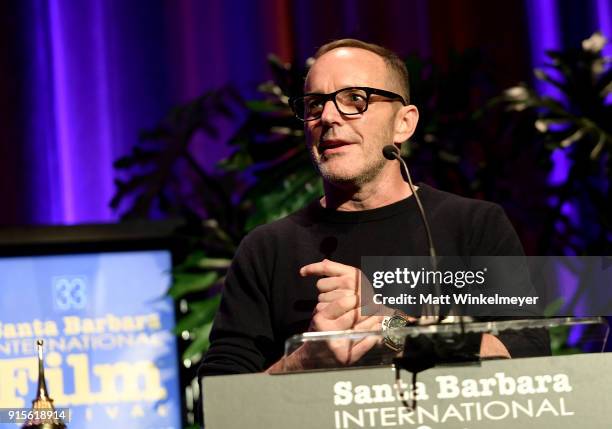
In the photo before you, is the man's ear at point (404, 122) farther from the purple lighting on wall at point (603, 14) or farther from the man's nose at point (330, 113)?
the purple lighting on wall at point (603, 14)

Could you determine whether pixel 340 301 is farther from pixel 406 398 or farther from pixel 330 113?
pixel 330 113

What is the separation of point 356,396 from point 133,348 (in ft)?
5.99

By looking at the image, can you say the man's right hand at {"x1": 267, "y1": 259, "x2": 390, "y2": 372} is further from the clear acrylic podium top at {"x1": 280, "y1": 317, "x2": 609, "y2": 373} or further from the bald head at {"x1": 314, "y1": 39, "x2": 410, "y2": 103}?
the bald head at {"x1": 314, "y1": 39, "x2": 410, "y2": 103}

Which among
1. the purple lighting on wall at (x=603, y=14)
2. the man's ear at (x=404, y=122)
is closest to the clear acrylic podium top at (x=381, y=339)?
the man's ear at (x=404, y=122)

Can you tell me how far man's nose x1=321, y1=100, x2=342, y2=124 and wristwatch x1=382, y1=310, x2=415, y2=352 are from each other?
0.55 m

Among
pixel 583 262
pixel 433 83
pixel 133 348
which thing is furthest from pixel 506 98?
pixel 583 262

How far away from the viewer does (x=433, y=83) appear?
3119mm

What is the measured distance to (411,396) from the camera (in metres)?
1.11

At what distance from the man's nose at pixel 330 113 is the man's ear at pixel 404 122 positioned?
167mm

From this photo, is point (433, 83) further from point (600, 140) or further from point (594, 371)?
point (594, 371)

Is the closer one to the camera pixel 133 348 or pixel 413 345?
pixel 413 345

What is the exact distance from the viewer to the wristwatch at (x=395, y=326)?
1.12 meters

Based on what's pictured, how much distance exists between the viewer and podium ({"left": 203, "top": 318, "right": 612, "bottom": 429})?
1.10 meters

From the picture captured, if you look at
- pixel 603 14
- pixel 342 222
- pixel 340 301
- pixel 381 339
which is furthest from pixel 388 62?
pixel 603 14
